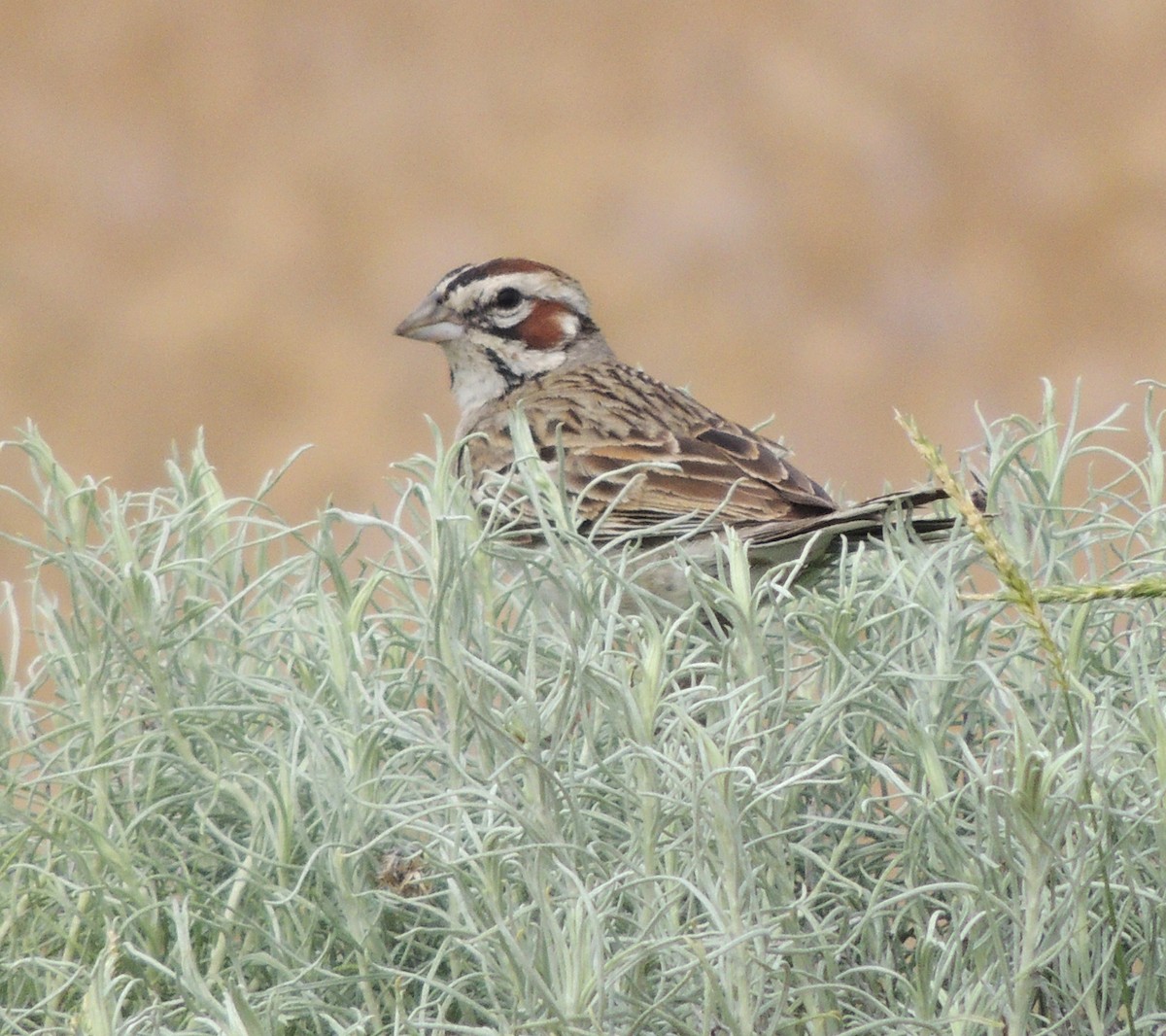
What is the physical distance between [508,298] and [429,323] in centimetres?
21

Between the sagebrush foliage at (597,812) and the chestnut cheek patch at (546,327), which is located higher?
the chestnut cheek patch at (546,327)

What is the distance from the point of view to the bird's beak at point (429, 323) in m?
3.85

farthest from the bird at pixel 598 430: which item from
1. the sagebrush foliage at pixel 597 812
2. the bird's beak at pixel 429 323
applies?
the sagebrush foliage at pixel 597 812

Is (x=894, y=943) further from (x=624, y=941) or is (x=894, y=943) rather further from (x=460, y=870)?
(x=460, y=870)

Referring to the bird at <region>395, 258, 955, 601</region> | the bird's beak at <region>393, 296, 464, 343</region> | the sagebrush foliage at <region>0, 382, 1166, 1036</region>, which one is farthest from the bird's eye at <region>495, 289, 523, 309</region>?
the sagebrush foliage at <region>0, 382, 1166, 1036</region>

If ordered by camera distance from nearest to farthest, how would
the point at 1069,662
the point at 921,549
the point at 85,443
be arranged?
the point at 1069,662 → the point at 921,549 → the point at 85,443

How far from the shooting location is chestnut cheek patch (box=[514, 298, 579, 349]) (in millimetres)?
4043

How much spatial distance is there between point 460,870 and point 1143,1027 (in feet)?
1.69

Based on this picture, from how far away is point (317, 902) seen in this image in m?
1.38

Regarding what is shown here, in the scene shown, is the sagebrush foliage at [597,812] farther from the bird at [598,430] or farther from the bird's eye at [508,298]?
the bird's eye at [508,298]

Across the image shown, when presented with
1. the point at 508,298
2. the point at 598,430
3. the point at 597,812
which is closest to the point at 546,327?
the point at 508,298

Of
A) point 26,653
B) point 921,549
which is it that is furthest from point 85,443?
point 921,549

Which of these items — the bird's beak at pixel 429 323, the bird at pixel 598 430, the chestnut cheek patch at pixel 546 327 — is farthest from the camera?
→ the chestnut cheek patch at pixel 546 327

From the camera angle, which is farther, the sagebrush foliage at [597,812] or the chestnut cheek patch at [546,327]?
the chestnut cheek patch at [546,327]
